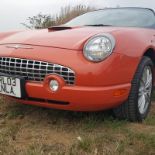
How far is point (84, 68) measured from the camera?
3662 mm

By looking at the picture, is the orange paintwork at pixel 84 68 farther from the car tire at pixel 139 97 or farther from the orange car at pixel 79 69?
the car tire at pixel 139 97

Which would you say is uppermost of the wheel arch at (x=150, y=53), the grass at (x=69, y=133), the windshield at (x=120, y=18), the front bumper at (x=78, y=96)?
the windshield at (x=120, y=18)

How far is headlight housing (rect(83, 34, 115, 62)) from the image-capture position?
3719mm

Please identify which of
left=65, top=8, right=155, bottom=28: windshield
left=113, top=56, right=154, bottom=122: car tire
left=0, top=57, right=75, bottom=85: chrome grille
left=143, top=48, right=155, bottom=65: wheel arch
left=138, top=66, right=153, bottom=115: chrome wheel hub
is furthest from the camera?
left=65, top=8, right=155, bottom=28: windshield

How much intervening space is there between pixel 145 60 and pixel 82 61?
0.87m

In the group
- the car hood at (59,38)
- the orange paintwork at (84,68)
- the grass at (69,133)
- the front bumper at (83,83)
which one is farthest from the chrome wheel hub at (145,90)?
the car hood at (59,38)

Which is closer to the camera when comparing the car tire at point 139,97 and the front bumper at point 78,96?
the front bumper at point 78,96

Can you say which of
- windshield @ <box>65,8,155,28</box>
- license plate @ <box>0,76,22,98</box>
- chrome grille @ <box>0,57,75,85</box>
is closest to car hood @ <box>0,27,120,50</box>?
chrome grille @ <box>0,57,75,85</box>

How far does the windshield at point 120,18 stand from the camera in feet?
16.5

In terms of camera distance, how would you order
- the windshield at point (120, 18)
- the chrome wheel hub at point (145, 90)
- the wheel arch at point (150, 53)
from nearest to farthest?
the chrome wheel hub at point (145, 90), the wheel arch at point (150, 53), the windshield at point (120, 18)

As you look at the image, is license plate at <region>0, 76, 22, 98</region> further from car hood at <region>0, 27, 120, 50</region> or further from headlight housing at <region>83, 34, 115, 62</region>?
headlight housing at <region>83, 34, 115, 62</region>

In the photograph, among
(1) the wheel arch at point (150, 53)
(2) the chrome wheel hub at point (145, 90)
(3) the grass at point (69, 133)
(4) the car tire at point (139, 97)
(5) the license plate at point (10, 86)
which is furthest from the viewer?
(1) the wheel arch at point (150, 53)

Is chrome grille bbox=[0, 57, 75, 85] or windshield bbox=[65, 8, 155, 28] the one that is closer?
chrome grille bbox=[0, 57, 75, 85]

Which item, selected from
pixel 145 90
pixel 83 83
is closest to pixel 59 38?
pixel 83 83
